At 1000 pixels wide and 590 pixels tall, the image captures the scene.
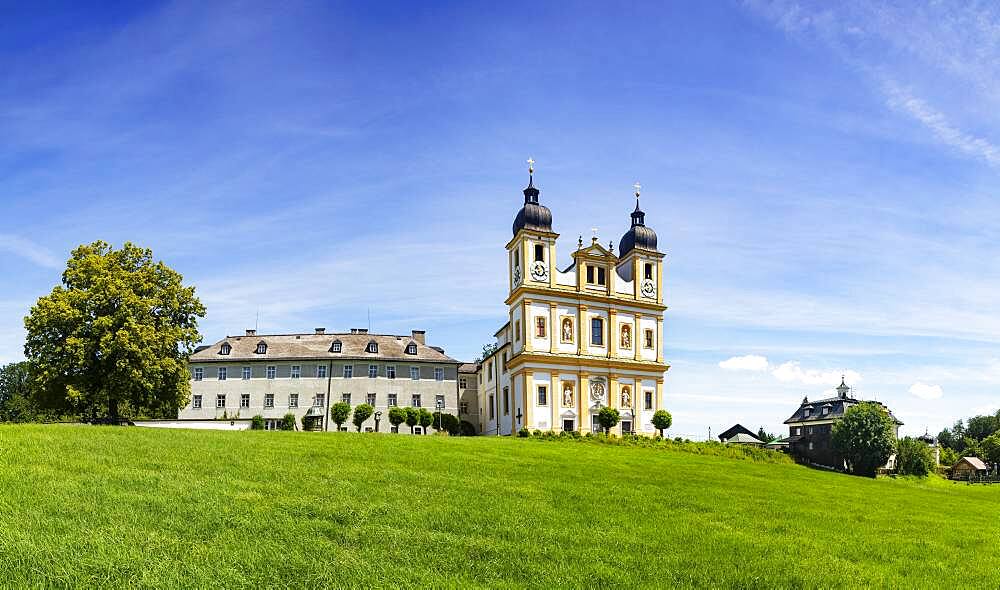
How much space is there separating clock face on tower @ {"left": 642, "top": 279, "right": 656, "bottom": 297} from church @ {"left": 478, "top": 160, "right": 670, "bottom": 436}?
0.08 meters

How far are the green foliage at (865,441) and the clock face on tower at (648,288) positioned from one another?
762 inches

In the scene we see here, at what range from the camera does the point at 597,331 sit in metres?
57.6

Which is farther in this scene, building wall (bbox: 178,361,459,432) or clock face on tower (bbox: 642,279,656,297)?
building wall (bbox: 178,361,459,432)

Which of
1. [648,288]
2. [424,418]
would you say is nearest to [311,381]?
[424,418]

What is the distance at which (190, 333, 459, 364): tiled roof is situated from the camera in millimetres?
65250

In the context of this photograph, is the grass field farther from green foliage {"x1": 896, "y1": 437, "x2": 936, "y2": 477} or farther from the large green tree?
green foliage {"x1": 896, "y1": 437, "x2": 936, "y2": 477}

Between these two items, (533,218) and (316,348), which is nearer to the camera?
(533,218)

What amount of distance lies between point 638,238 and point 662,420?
584 inches

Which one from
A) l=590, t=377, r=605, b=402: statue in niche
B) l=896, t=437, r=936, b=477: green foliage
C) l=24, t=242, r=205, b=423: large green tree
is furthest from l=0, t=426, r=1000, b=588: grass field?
l=896, t=437, r=936, b=477: green foliage

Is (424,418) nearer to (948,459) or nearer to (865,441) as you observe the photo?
(865,441)

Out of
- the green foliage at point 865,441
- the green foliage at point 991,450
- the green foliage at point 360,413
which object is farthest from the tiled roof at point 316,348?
the green foliage at point 991,450

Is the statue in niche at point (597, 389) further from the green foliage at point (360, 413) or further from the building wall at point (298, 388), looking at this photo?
the green foliage at point (360, 413)

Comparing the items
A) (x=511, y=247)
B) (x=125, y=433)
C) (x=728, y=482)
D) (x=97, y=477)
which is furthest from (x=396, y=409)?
(x=97, y=477)

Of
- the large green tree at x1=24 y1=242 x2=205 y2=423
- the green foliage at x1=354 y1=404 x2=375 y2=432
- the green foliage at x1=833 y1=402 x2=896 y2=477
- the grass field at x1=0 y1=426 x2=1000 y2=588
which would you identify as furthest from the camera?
the green foliage at x1=833 y1=402 x2=896 y2=477
